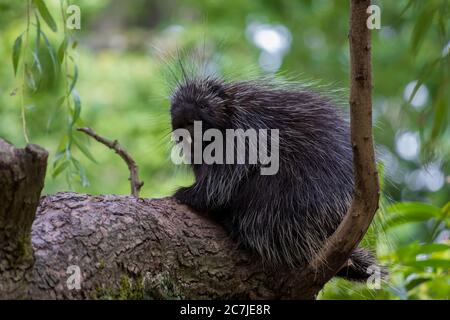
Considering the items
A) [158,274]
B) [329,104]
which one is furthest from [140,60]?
[158,274]

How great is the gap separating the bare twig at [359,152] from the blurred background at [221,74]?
0.52 feet

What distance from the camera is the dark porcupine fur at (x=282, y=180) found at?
249 cm

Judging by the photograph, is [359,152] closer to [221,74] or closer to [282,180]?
[282,180]

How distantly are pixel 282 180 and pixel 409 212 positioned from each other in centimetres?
69

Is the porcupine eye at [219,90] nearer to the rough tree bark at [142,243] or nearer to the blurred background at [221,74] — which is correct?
the blurred background at [221,74]

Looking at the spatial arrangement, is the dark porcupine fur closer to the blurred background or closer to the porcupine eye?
the porcupine eye

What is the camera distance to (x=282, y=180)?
8.41ft

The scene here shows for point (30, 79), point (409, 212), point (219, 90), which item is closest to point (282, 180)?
point (219, 90)

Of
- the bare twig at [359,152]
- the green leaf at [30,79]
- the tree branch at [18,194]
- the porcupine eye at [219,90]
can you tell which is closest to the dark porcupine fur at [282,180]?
the porcupine eye at [219,90]

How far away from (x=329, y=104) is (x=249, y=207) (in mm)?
615

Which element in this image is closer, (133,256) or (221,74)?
(133,256)

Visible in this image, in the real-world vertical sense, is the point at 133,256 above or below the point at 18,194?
below

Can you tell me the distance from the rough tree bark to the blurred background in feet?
0.98

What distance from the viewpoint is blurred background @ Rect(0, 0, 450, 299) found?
2.76m
